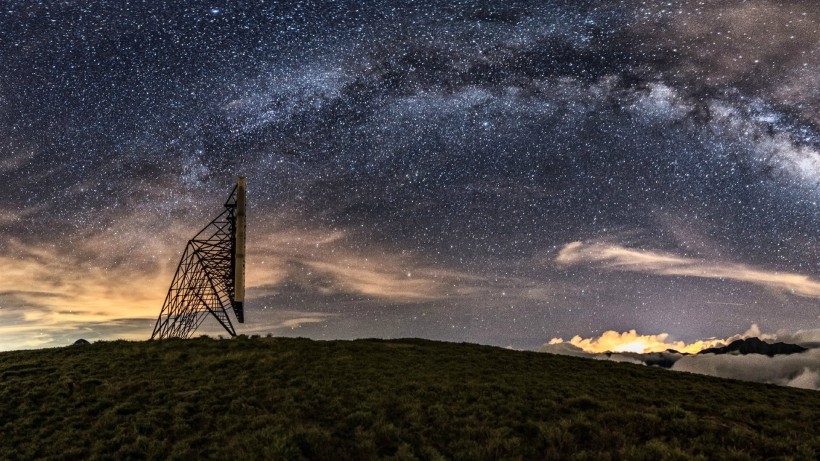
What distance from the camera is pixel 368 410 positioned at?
14555mm

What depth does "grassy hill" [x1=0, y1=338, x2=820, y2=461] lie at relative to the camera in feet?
37.0

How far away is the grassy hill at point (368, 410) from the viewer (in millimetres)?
11289

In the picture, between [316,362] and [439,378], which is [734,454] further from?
[316,362]

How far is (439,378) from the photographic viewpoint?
64.1ft

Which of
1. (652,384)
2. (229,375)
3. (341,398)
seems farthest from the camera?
(652,384)

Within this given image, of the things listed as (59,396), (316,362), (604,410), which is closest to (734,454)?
(604,410)

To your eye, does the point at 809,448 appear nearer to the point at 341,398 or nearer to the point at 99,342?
the point at 341,398

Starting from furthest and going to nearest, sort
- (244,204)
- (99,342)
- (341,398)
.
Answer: (244,204) → (99,342) → (341,398)

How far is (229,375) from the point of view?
19.5 meters

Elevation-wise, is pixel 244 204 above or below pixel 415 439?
above

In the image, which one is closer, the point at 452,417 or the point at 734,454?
the point at 734,454

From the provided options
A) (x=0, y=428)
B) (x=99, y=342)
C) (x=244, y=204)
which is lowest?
(x=0, y=428)

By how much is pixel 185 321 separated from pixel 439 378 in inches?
961

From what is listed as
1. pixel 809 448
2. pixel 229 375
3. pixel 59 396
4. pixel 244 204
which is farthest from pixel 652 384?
pixel 244 204
